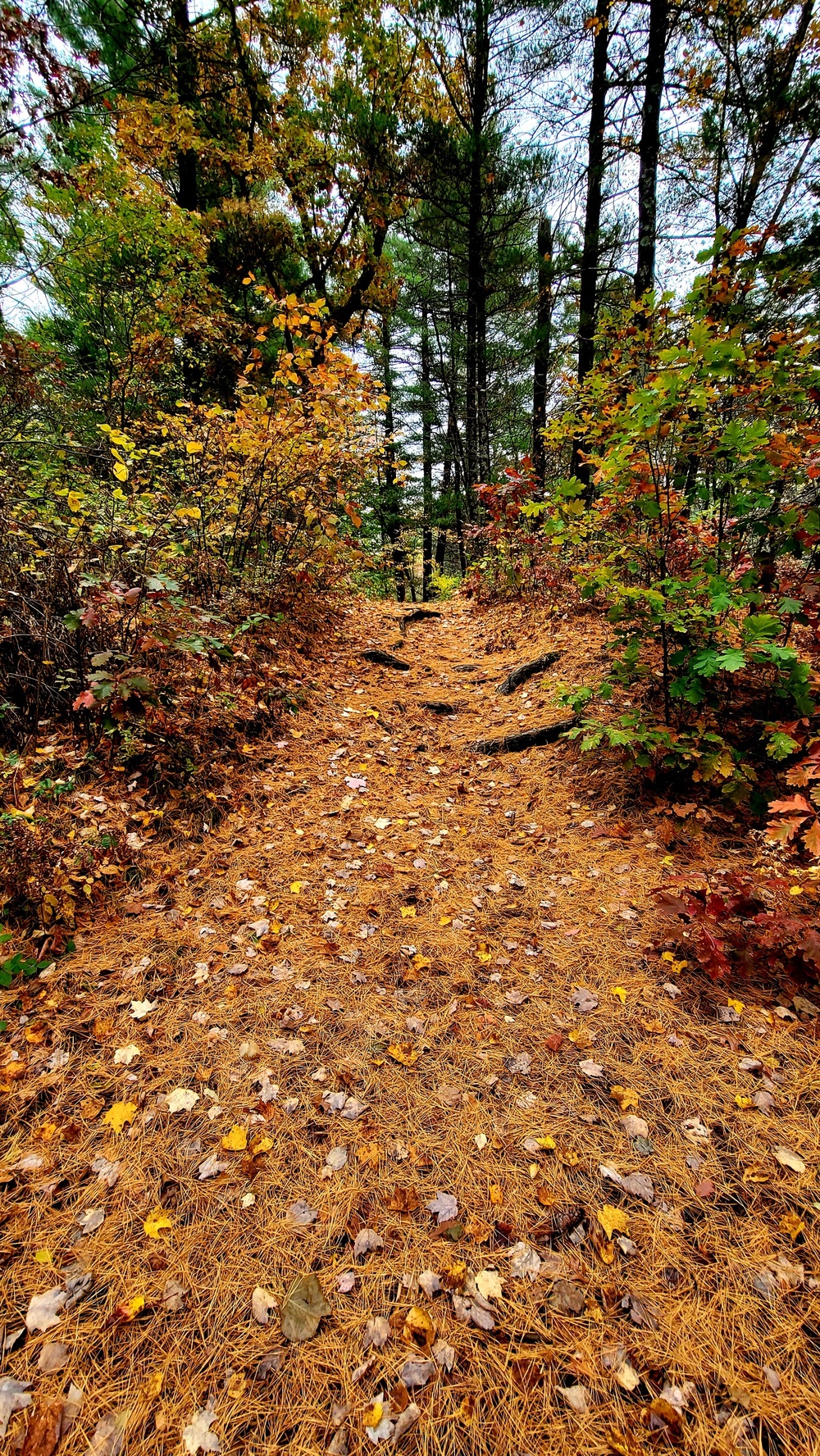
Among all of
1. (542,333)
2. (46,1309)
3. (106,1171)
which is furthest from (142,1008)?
(542,333)

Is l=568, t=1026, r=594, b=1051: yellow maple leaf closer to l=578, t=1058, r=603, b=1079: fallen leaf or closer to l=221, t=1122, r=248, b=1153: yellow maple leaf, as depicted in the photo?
l=578, t=1058, r=603, b=1079: fallen leaf

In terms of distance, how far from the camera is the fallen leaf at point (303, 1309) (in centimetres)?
156

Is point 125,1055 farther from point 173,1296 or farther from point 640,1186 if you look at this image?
point 640,1186

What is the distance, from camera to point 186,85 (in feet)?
26.1

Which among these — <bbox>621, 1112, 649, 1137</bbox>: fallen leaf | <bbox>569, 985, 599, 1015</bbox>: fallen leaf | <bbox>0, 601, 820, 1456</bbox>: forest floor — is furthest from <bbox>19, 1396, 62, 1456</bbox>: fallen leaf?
<bbox>569, 985, 599, 1015</bbox>: fallen leaf

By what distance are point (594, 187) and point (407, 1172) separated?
11.5 meters

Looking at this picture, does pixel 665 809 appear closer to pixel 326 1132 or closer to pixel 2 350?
pixel 326 1132

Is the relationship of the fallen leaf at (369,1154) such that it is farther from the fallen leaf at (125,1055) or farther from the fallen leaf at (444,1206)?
the fallen leaf at (125,1055)

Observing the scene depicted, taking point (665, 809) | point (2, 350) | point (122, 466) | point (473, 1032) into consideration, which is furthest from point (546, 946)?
point (2, 350)

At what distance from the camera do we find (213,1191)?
6.18ft

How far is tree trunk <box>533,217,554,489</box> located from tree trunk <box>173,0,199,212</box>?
524 centimetres

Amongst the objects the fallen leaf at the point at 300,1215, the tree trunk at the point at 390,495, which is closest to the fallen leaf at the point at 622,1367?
the fallen leaf at the point at 300,1215

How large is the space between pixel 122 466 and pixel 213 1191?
3.88 meters

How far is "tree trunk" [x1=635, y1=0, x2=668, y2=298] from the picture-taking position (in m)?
6.07
